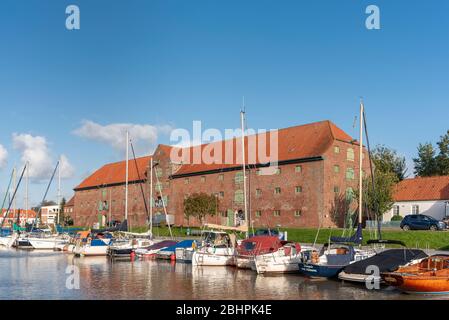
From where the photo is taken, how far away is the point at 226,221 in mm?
74625

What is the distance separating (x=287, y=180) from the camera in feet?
221

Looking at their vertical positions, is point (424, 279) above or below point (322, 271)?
above

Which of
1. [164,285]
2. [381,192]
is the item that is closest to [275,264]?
[164,285]

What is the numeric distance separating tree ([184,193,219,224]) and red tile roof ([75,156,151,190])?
75.9 ft

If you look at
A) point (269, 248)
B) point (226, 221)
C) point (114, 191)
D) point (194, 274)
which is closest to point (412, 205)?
point (226, 221)

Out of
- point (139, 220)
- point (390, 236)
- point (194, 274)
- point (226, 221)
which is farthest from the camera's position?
point (139, 220)

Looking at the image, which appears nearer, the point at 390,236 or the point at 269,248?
the point at 269,248

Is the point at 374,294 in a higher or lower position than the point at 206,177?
lower

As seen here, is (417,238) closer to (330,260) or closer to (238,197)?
(330,260)

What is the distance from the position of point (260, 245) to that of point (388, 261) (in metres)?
10.5

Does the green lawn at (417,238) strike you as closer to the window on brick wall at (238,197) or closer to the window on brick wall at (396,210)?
the window on brick wall at (396,210)

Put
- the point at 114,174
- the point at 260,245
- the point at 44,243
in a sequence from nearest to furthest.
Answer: the point at 260,245 → the point at 44,243 → the point at 114,174
